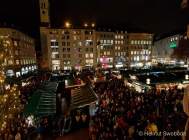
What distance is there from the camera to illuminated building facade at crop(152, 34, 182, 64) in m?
70.9

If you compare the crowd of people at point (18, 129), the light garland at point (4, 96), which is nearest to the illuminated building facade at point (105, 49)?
the crowd of people at point (18, 129)

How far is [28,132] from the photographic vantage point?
1270 centimetres

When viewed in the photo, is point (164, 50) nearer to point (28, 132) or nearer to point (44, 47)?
point (44, 47)

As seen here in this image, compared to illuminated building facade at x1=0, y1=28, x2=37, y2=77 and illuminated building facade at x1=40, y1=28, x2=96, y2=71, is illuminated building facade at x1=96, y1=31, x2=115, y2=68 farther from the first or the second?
illuminated building facade at x1=0, y1=28, x2=37, y2=77

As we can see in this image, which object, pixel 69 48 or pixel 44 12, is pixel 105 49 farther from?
pixel 44 12

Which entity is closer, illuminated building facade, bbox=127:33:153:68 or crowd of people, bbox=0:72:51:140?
crowd of people, bbox=0:72:51:140

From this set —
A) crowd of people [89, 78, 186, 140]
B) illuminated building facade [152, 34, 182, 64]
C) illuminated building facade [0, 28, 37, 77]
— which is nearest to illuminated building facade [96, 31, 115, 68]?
illuminated building facade [152, 34, 182, 64]

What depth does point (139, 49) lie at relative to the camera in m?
76.7

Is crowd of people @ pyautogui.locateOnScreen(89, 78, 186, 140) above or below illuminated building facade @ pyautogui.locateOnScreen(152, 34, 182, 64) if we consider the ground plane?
below

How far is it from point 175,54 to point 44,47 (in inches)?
2068

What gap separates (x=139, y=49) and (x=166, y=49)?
15552 mm

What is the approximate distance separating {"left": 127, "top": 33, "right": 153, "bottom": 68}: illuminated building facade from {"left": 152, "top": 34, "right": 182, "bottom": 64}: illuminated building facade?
9.07 m

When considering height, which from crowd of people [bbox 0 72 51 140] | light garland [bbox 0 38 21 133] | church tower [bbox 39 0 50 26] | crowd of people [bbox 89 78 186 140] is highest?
church tower [bbox 39 0 50 26]

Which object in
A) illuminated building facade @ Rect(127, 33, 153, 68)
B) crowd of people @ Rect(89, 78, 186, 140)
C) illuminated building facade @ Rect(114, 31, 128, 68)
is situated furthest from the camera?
illuminated building facade @ Rect(127, 33, 153, 68)
